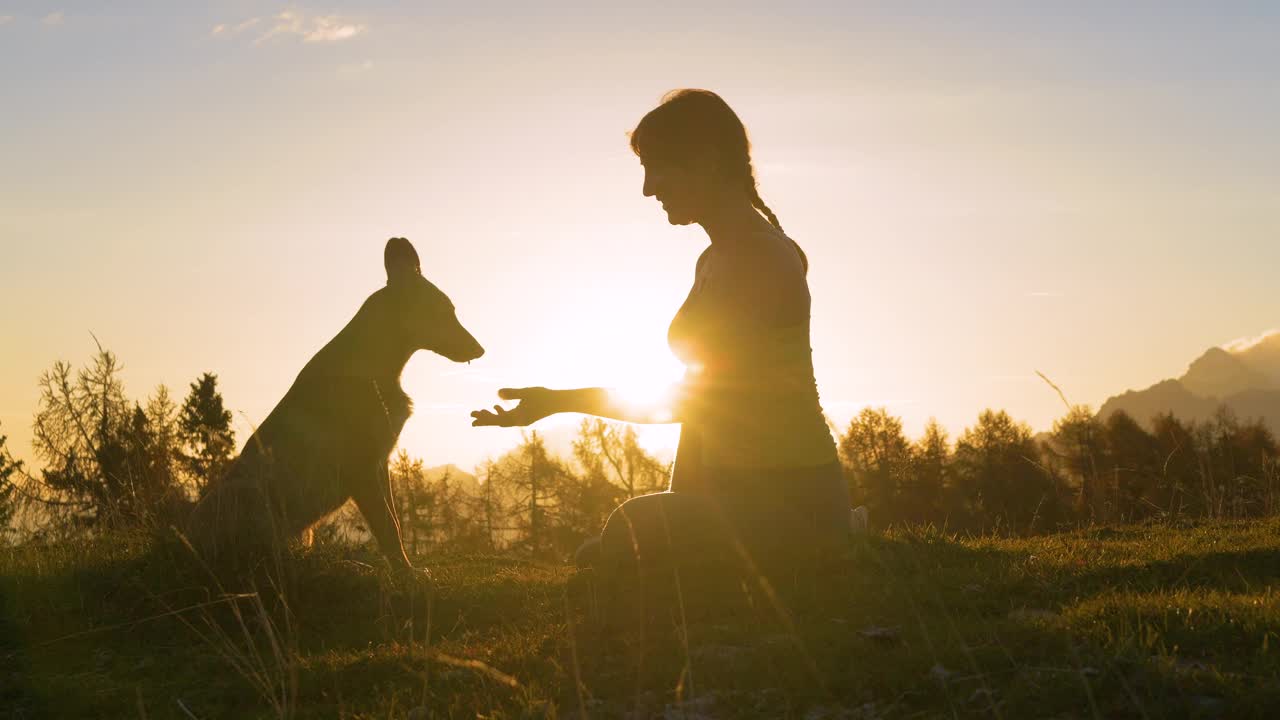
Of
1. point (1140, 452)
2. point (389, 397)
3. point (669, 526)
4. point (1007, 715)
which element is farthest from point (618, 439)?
point (1140, 452)

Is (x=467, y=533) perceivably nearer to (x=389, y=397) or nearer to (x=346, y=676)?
(x=389, y=397)

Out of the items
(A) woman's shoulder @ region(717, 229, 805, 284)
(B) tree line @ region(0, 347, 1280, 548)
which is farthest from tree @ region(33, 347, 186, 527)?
(A) woman's shoulder @ region(717, 229, 805, 284)

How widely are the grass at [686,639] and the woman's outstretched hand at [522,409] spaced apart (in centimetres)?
89

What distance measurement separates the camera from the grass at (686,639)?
324 cm

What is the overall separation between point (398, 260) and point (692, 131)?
3.86 m

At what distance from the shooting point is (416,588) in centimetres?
640

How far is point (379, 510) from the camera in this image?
7.33 m

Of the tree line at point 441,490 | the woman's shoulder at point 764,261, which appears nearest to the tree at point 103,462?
the tree line at point 441,490

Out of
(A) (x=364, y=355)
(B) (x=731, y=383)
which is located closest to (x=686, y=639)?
(B) (x=731, y=383)

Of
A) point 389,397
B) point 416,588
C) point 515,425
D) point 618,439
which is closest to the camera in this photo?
point 515,425

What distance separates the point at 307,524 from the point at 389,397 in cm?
123

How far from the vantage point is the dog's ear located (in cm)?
802

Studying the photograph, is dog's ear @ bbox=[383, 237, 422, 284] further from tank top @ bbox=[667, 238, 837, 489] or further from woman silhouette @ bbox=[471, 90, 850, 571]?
tank top @ bbox=[667, 238, 837, 489]

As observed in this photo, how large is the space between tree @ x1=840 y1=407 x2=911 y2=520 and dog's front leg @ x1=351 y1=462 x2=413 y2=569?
11.4 feet
